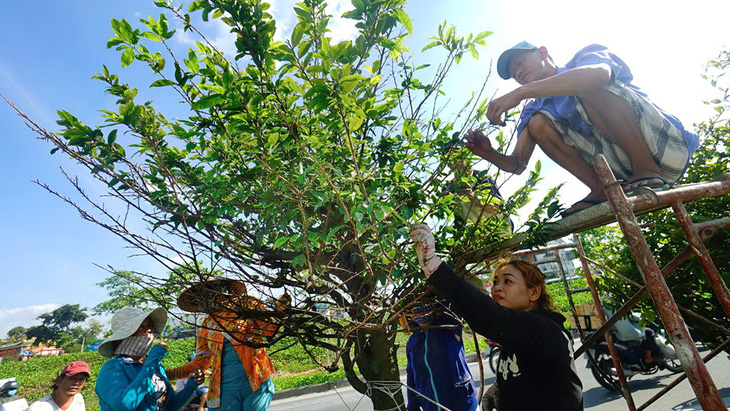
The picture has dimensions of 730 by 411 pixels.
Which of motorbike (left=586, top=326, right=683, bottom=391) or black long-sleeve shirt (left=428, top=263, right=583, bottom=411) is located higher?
black long-sleeve shirt (left=428, top=263, right=583, bottom=411)

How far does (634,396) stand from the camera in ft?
20.9

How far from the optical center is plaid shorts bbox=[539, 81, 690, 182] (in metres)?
2.40

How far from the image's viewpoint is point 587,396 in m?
6.87

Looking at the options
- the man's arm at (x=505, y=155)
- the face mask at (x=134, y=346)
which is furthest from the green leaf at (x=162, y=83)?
the face mask at (x=134, y=346)

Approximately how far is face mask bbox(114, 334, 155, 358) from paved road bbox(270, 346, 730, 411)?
7.40 ft

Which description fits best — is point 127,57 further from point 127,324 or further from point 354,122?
point 127,324

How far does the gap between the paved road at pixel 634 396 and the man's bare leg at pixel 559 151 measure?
11.7 feet

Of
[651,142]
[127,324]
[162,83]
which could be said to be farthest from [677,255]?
[127,324]

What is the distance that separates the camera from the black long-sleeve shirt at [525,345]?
1.69 metres

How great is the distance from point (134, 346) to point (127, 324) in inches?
8.5

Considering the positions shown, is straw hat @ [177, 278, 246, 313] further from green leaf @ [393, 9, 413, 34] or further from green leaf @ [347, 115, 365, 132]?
green leaf @ [393, 9, 413, 34]

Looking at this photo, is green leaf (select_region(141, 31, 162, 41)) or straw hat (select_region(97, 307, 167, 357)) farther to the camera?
straw hat (select_region(97, 307, 167, 357))

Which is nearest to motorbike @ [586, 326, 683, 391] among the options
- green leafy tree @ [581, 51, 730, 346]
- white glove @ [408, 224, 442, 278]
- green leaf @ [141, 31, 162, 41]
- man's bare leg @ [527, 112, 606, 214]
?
green leafy tree @ [581, 51, 730, 346]

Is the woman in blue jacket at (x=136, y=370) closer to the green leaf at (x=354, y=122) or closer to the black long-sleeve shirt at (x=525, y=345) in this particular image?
the black long-sleeve shirt at (x=525, y=345)
